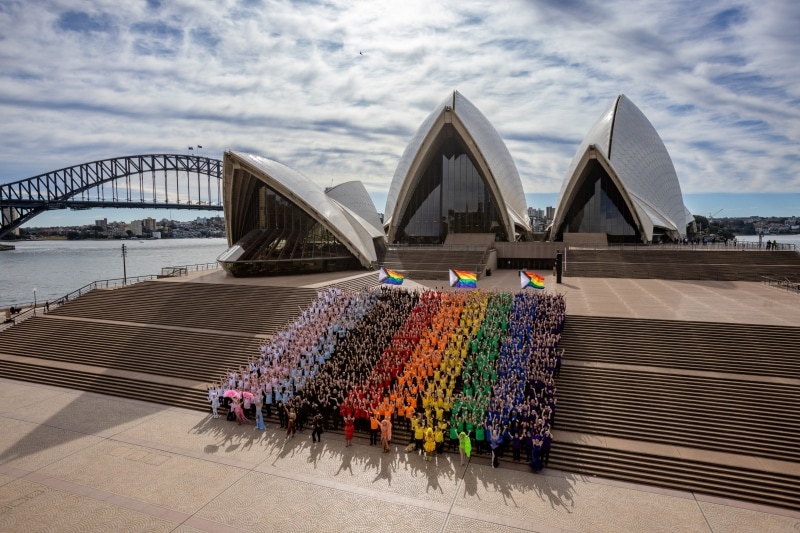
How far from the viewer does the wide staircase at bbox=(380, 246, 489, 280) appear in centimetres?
2747

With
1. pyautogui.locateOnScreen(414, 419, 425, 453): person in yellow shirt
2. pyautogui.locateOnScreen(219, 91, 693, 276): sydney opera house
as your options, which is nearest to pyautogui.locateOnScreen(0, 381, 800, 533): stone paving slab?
pyautogui.locateOnScreen(414, 419, 425, 453): person in yellow shirt

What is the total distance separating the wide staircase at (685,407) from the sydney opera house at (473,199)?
15.0m

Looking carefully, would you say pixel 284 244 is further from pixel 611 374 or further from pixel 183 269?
pixel 611 374

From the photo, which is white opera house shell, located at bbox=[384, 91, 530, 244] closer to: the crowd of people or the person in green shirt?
the crowd of people

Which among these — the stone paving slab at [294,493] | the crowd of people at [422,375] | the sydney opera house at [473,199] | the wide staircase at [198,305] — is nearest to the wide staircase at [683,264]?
the sydney opera house at [473,199]

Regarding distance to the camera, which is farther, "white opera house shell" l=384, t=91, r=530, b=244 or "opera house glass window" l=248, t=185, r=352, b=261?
"white opera house shell" l=384, t=91, r=530, b=244

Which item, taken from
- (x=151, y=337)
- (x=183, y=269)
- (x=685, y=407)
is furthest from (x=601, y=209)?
(x=151, y=337)

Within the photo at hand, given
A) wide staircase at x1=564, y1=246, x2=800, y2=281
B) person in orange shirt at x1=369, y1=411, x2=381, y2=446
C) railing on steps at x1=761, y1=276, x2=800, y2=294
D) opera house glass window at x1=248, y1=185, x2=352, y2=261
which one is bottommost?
person in orange shirt at x1=369, y1=411, x2=381, y2=446

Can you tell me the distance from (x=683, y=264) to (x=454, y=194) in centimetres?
1769

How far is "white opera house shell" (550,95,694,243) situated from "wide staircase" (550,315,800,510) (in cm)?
2315

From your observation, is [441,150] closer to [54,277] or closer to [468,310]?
[468,310]

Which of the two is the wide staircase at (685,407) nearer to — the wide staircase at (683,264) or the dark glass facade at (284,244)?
the wide staircase at (683,264)

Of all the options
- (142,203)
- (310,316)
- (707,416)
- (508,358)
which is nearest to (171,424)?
(310,316)

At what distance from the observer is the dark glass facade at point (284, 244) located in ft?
84.9
